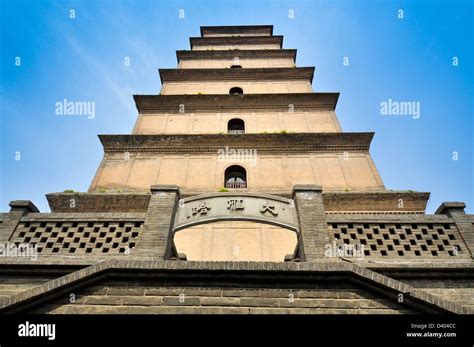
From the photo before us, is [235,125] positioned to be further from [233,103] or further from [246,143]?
[246,143]

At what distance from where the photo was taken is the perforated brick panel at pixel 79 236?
584cm

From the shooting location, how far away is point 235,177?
12.0m

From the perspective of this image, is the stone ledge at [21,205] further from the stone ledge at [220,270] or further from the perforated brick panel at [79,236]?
the stone ledge at [220,270]

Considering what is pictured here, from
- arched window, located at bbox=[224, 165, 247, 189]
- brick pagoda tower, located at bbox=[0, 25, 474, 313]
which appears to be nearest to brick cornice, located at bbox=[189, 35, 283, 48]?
arched window, located at bbox=[224, 165, 247, 189]

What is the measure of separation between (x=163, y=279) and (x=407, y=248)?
4.05 m

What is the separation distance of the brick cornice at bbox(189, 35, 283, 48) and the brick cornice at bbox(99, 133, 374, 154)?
37.3ft

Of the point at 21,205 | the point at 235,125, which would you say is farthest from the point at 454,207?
the point at 235,125

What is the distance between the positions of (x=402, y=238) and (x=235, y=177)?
671 cm

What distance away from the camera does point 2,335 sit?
427cm

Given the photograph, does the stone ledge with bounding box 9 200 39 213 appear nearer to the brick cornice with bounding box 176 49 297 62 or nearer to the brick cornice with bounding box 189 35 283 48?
the brick cornice with bounding box 176 49 297 62

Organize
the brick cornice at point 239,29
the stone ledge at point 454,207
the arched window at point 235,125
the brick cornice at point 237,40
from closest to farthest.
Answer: the stone ledge at point 454,207 → the arched window at point 235,125 → the brick cornice at point 237,40 → the brick cornice at point 239,29

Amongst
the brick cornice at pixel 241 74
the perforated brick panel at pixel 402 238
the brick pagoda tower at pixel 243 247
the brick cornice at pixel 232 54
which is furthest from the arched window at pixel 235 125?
the perforated brick panel at pixel 402 238

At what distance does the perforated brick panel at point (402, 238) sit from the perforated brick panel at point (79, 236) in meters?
3.56

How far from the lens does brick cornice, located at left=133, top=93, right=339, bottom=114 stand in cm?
1448
